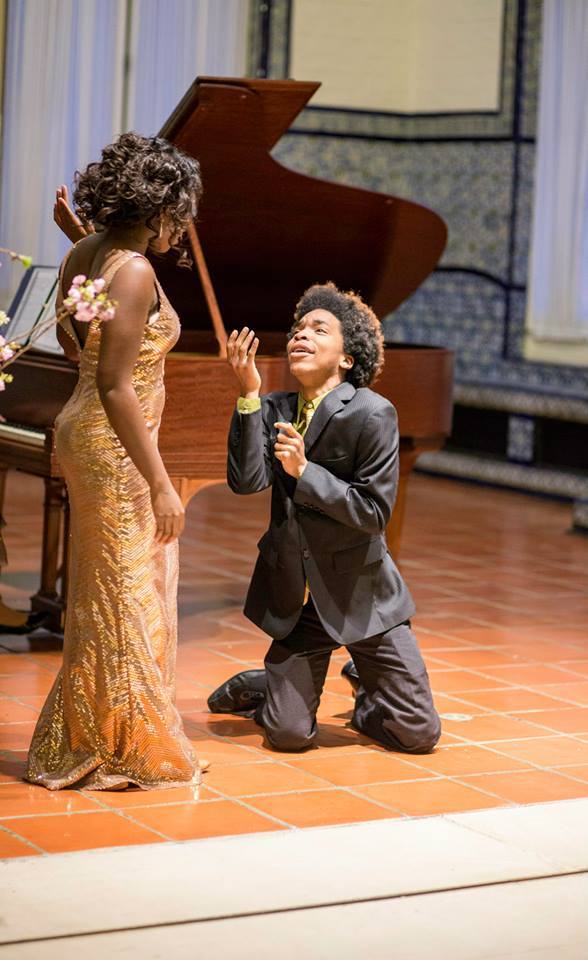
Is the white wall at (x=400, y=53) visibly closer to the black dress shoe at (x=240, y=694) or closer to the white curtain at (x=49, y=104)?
the white curtain at (x=49, y=104)

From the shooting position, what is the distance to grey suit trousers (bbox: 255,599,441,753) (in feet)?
13.8

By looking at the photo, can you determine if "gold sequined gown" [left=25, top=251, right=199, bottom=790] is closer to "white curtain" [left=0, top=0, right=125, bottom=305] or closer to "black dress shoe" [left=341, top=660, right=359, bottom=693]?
"black dress shoe" [left=341, top=660, right=359, bottom=693]

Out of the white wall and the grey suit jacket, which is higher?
the white wall

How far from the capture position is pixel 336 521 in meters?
4.19

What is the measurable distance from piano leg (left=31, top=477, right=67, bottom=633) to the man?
1.39 m

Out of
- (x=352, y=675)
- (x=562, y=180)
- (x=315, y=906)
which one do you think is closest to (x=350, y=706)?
(x=352, y=675)

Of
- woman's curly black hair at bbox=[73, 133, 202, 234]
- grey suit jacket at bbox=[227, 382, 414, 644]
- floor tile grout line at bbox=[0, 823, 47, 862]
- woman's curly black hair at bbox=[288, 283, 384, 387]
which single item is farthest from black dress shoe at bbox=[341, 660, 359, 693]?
woman's curly black hair at bbox=[73, 133, 202, 234]

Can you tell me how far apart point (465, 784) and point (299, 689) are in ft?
1.72

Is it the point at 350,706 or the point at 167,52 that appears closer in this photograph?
the point at 350,706

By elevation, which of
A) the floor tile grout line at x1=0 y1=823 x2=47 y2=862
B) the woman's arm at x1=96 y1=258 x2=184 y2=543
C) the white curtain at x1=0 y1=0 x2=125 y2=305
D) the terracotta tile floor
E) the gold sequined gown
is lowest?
the terracotta tile floor

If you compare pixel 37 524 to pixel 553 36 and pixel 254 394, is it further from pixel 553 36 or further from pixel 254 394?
pixel 553 36

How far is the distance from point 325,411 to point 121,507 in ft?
2.43

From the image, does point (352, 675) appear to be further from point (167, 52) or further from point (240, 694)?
point (167, 52)

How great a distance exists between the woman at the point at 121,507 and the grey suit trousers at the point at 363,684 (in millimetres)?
430
